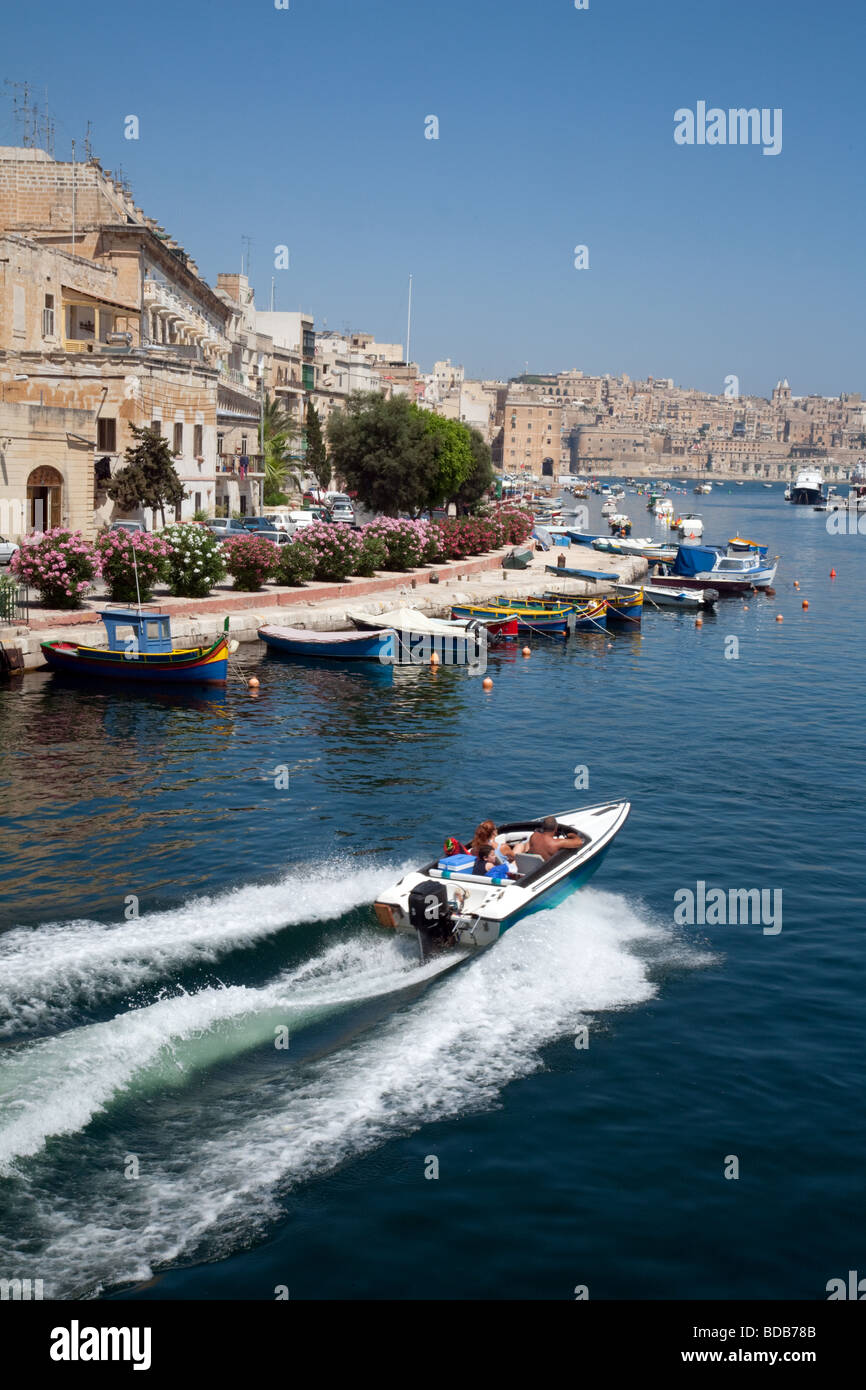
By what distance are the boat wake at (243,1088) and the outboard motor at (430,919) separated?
0.29 m

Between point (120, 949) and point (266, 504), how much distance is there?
60.1 meters

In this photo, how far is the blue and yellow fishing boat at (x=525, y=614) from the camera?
42562mm

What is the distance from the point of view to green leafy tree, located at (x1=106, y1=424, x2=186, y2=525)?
3975cm

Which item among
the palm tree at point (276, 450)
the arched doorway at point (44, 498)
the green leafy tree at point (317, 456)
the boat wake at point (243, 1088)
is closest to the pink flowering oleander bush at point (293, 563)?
the arched doorway at point (44, 498)

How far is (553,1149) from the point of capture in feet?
35.1

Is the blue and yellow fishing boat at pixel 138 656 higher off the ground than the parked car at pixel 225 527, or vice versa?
the parked car at pixel 225 527

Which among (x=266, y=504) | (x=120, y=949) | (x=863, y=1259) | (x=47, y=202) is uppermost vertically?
(x=47, y=202)

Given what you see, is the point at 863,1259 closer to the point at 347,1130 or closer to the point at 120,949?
the point at 347,1130

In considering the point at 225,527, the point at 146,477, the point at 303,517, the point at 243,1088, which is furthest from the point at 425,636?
the point at 303,517

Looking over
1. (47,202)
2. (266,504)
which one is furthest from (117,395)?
(266,504)

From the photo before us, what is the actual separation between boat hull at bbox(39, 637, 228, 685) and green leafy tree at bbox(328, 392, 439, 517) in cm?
3415

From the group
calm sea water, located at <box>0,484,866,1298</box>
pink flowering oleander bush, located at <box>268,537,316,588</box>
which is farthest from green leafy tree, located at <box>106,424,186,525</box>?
calm sea water, located at <box>0,484,866,1298</box>

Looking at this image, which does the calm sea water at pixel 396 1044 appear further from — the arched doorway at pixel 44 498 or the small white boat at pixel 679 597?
the small white boat at pixel 679 597

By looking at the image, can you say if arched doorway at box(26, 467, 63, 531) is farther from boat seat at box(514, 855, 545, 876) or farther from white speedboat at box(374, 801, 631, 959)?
white speedboat at box(374, 801, 631, 959)
